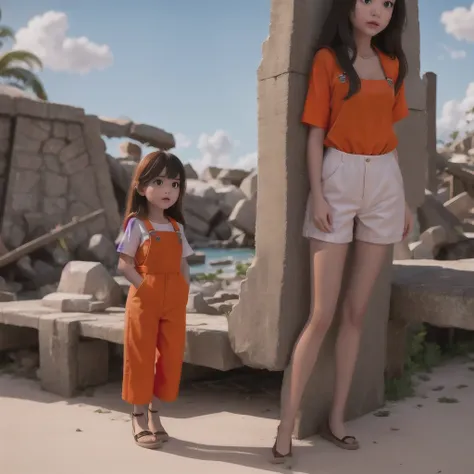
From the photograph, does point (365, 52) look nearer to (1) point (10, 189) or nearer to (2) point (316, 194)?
(2) point (316, 194)

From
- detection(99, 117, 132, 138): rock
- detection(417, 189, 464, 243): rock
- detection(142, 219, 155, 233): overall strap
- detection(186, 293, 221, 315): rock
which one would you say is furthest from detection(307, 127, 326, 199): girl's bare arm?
detection(99, 117, 132, 138): rock

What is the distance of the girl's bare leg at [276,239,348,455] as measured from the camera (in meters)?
2.88

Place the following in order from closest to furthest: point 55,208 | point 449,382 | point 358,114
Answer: point 358,114, point 449,382, point 55,208

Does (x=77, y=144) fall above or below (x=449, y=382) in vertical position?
above

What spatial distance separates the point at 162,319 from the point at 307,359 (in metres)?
0.71

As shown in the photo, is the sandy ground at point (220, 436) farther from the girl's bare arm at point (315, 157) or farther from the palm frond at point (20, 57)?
the palm frond at point (20, 57)

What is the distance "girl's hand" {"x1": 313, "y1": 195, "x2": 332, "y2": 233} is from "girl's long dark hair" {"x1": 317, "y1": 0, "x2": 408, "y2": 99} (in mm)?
458

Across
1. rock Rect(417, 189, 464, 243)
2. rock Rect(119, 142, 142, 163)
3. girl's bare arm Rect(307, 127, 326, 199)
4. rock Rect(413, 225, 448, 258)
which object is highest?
rock Rect(119, 142, 142, 163)

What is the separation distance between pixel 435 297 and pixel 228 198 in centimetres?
1430

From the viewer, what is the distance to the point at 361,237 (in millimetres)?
2953

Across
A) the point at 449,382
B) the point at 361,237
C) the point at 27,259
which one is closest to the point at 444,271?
the point at 449,382

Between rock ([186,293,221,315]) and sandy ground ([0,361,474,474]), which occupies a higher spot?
rock ([186,293,221,315])

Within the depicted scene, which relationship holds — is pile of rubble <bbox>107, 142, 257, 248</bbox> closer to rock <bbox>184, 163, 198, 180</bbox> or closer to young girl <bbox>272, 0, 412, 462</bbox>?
rock <bbox>184, 163, 198, 180</bbox>

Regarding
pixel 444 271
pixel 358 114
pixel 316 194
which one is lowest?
pixel 444 271
